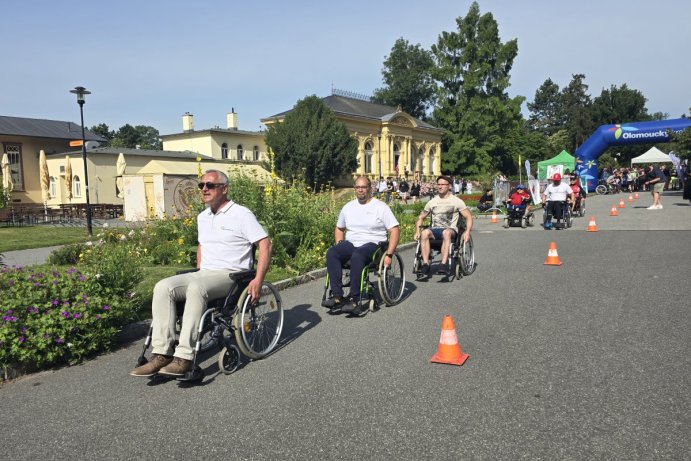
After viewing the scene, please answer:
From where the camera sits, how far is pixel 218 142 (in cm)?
5203

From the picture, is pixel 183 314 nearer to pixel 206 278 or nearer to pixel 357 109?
pixel 206 278

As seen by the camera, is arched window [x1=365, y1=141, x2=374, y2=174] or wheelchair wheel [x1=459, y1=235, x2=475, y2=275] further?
arched window [x1=365, y1=141, x2=374, y2=174]

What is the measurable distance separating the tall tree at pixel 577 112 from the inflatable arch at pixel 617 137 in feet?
177

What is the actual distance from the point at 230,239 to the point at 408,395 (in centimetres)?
215

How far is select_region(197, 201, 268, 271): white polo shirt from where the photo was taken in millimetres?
4875

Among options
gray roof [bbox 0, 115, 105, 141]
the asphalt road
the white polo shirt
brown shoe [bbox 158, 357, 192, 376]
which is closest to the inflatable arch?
the asphalt road

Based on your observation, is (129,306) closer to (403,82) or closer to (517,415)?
(517,415)

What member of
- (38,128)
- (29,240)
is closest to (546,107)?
(38,128)

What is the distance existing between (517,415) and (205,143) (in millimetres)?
51644

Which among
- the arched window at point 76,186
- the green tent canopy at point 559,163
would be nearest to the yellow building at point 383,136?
the green tent canopy at point 559,163

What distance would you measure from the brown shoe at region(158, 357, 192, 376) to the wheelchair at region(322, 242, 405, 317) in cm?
239

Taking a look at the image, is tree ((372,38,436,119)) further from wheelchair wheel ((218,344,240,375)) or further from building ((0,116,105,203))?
wheelchair wheel ((218,344,240,375))

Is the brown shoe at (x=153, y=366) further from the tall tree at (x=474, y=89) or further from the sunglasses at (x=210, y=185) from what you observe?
the tall tree at (x=474, y=89)

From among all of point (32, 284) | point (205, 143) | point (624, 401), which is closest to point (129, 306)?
point (32, 284)
